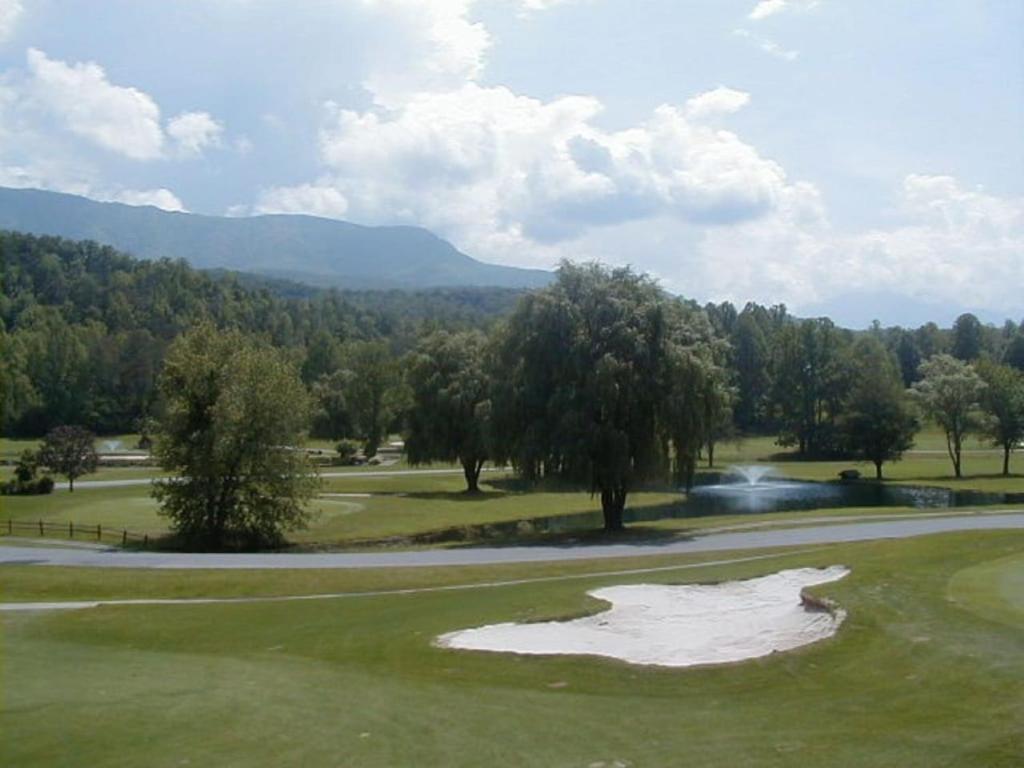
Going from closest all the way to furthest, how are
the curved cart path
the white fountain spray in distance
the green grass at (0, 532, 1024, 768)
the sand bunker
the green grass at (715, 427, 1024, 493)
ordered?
the green grass at (0, 532, 1024, 768) < the sand bunker < the curved cart path < the green grass at (715, 427, 1024, 493) < the white fountain spray in distance

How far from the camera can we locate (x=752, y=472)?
354 ft

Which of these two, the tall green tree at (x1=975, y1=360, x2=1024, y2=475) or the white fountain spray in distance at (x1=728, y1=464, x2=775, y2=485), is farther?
the tall green tree at (x1=975, y1=360, x2=1024, y2=475)

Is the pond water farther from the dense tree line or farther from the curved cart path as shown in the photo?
the curved cart path

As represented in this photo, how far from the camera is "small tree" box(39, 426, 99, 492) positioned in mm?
64562

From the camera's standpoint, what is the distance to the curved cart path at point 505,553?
3603 cm

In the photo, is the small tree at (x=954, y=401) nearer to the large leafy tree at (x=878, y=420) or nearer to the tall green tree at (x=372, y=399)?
the large leafy tree at (x=878, y=420)

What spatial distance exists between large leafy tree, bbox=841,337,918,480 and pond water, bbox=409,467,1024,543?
8723 mm

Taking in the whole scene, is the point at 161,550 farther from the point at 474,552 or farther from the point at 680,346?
the point at 680,346

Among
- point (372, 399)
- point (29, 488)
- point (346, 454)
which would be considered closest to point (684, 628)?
point (29, 488)

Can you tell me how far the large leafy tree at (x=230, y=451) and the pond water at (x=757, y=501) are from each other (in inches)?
310

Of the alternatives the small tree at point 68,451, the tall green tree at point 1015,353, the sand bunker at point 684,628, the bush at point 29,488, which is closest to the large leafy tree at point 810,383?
the tall green tree at point 1015,353

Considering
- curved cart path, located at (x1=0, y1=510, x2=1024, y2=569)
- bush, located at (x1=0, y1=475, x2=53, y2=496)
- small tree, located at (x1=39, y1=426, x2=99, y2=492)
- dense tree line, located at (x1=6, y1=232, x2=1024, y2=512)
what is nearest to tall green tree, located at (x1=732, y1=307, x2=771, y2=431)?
dense tree line, located at (x1=6, y1=232, x2=1024, y2=512)

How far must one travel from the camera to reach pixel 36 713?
13875mm

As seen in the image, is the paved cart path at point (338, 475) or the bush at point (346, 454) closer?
the paved cart path at point (338, 475)
